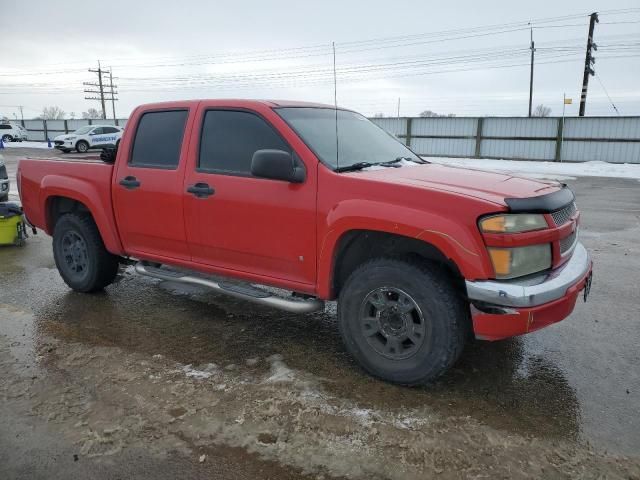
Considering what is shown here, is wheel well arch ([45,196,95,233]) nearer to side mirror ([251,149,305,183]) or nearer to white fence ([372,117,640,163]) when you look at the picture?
side mirror ([251,149,305,183])

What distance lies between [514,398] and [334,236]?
1.50 metres

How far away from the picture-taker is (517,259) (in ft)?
9.52

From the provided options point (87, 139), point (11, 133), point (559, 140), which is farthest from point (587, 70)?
point (11, 133)

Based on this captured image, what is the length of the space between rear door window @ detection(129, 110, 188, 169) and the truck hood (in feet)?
5.48

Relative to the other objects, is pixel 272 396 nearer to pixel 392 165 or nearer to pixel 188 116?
pixel 392 165

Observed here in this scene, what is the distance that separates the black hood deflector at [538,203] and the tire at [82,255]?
3809 millimetres

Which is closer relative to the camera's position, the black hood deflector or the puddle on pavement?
the black hood deflector

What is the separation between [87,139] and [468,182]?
29917 millimetres

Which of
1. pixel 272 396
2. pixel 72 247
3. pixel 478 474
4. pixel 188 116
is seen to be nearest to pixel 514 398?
pixel 478 474

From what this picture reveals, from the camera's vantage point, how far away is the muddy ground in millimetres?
2525

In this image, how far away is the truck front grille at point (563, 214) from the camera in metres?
3.13

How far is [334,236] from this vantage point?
3.30 metres

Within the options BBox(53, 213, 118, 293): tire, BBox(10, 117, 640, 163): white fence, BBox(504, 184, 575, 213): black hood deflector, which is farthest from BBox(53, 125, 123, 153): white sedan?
BBox(504, 184, 575, 213): black hood deflector

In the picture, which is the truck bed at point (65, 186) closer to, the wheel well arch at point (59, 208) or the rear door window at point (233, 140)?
the wheel well arch at point (59, 208)
